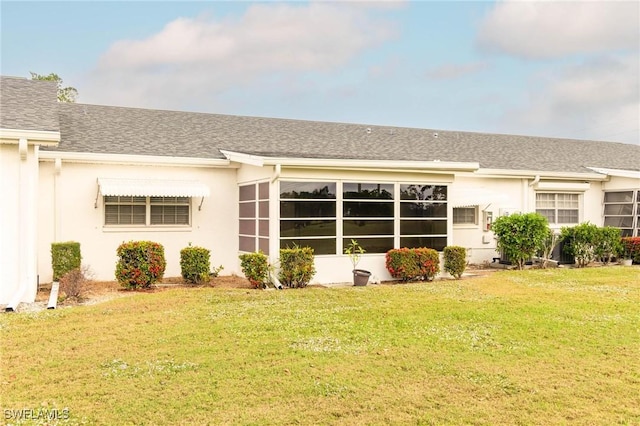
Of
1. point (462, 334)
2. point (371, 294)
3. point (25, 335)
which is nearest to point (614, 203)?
point (371, 294)

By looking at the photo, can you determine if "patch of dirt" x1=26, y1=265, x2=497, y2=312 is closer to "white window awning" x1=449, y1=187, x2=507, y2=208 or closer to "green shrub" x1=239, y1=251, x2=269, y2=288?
"green shrub" x1=239, y1=251, x2=269, y2=288

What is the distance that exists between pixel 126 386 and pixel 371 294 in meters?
7.75

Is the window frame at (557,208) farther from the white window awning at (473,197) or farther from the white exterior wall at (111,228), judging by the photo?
the white exterior wall at (111,228)

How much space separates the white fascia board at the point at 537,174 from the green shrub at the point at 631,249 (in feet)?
10.9

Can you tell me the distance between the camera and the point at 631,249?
21094 millimetres

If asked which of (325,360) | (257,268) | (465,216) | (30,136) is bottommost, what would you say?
(325,360)

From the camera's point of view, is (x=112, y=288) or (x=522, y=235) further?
(x=522, y=235)

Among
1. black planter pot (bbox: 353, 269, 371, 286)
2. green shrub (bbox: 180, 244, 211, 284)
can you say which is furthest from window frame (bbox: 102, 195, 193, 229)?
black planter pot (bbox: 353, 269, 371, 286)

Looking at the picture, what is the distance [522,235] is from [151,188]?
1266cm

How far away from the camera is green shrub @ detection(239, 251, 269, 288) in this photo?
1441 centimetres

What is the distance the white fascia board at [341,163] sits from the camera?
14.9 meters

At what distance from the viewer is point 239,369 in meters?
7.36

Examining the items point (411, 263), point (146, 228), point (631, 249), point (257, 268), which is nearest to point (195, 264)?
point (257, 268)

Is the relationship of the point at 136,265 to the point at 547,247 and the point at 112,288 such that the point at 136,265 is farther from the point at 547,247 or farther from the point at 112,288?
the point at 547,247
